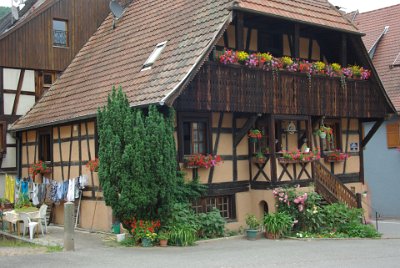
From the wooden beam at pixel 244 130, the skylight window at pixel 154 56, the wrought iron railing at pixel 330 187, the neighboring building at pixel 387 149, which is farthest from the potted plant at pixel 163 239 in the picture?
the neighboring building at pixel 387 149

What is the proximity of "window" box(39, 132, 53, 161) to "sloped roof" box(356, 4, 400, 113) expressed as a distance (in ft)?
48.7

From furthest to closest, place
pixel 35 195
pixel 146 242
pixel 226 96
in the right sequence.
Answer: pixel 35 195
pixel 226 96
pixel 146 242

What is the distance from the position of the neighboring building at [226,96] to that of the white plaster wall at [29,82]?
1019 mm

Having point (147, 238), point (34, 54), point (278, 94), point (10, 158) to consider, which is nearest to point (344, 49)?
point (278, 94)

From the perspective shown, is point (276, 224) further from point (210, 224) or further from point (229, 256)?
point (229, 256)

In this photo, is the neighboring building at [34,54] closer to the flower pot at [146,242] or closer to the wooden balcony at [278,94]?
the wooden balcony at [278,94]

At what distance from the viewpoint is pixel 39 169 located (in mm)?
19625

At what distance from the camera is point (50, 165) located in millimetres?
19641

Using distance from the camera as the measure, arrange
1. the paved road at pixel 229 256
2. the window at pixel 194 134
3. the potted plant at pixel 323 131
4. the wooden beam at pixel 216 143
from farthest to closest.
Answer: the potted plant at pixel 323 131 < the wooden beam at pixel 216 143 < the window at pixel 194 134 < the paved road at pixel 229 256

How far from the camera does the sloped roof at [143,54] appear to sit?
1528 cm

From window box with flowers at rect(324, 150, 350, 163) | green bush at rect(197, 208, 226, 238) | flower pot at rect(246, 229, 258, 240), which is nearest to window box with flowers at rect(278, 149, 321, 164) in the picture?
window box with flowers at rect(324, 150, 350, 163)

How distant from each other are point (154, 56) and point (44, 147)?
20.3 ft

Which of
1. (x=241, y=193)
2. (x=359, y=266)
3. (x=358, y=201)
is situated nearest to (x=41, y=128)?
(x=241, y=193)

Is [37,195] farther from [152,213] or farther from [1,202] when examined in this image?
[152,213]
